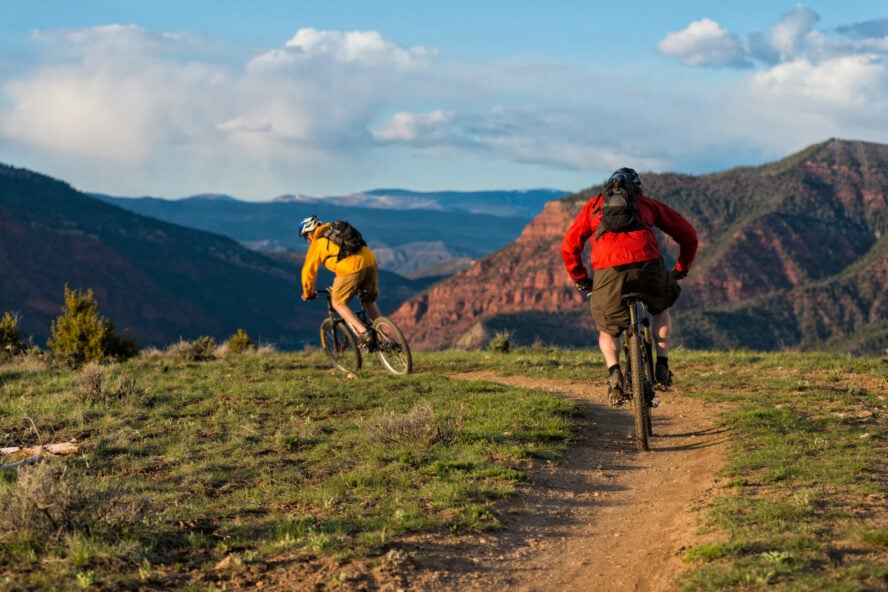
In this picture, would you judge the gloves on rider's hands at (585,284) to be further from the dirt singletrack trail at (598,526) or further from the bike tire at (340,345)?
the bike tire at (340,345)

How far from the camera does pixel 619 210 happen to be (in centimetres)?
758

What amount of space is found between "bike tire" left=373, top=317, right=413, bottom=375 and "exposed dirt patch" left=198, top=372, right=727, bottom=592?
13.3 ft

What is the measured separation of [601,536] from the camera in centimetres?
591

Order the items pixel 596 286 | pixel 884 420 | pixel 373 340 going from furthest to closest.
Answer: pixel 373 340 < pixel 884 420 < pixel 596 286

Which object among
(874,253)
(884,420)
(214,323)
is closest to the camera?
(884,420)

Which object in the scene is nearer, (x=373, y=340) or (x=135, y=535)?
(x=135, y=535)

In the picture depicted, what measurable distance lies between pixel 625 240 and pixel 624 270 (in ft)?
0.84

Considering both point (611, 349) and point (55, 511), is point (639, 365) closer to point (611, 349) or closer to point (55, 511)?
point (611, 349)

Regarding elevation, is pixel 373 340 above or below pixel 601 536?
above

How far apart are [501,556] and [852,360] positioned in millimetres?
9905

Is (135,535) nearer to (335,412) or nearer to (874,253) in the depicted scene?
(335,412)

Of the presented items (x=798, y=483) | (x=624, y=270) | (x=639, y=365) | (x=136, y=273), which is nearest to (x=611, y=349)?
(x=639, y=365)

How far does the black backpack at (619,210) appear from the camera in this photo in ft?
24.8

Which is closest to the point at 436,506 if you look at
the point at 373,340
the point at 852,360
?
the point at 373,340
